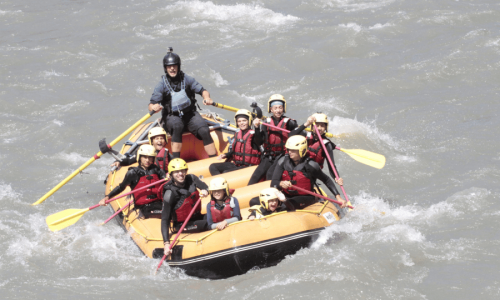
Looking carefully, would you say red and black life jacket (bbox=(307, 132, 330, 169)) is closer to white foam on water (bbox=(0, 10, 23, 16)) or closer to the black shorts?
the black shorts

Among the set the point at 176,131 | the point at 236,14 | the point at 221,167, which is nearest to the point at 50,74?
the point at 236,14

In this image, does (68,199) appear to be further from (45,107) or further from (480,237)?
(480,237)

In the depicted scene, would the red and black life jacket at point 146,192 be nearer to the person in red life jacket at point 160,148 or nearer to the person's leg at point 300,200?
the person in red life jacket at point 160,148

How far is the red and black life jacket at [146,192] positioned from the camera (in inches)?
276

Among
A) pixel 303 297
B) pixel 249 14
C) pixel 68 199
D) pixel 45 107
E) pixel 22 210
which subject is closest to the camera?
pixel 303 297

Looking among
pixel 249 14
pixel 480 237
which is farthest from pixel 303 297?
pixel 249 14

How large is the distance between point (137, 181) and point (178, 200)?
780 millimetres

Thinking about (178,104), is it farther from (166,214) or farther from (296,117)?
(296,117)

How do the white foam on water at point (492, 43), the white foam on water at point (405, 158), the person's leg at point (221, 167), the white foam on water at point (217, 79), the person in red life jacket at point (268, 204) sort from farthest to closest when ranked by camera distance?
the white foam on water at point (492, 43) < the white foam on water at point (217, 79) < the white foam on water at point (405, 158) < the person's leg at point (221, 167) < the person in red life jacket at point (268, 204)

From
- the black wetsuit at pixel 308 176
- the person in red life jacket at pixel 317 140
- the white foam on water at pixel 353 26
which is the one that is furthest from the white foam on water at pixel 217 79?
the black wetsuit at pixel 308 176

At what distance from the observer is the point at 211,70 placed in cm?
1385

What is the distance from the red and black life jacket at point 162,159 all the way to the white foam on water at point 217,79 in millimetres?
5856

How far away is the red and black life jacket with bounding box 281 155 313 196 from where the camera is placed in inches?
261

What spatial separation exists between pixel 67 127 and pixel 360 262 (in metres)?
7.29
